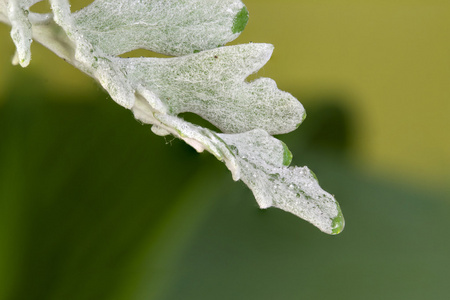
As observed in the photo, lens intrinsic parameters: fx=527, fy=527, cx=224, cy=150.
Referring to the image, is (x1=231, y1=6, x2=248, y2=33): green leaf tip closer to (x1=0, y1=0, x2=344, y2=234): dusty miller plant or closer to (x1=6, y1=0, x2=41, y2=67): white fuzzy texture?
(x1=0, y1=0, x2=344, y2=234): dusty miller plant

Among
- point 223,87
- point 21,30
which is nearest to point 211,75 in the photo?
point 223,87

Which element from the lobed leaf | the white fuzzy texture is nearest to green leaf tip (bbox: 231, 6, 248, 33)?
the lobed leaf

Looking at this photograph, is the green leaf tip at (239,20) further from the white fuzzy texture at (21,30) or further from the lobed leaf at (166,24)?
the white fuzzy texture at (21,30)

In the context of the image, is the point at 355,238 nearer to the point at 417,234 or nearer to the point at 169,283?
the point at 417,234

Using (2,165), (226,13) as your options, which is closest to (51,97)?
(2,165)

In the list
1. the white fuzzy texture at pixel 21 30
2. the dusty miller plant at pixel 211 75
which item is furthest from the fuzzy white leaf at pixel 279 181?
the white fuzzy texture at pixel 21 30

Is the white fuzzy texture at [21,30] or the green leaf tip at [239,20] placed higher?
the green leaf tip at [239,20]

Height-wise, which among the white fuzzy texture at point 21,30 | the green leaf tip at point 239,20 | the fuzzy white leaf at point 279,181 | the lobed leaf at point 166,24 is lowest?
the white fuzzy texture at point 21,30
